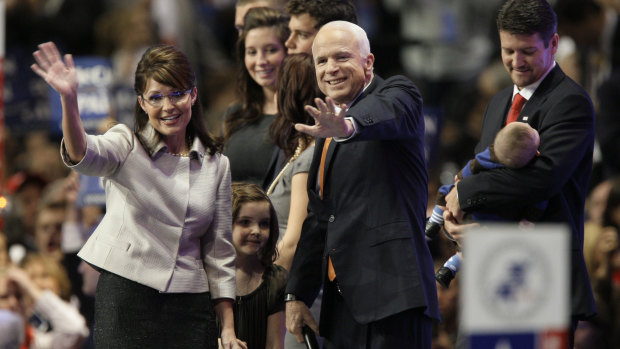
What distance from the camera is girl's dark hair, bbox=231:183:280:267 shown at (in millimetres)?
5066

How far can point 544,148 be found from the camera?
172 inches

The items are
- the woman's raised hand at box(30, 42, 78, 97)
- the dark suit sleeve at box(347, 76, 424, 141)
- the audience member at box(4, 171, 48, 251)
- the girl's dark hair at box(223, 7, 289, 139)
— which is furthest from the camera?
the audience member at box(4, 171, 48, 251)

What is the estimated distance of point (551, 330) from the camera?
2842mm

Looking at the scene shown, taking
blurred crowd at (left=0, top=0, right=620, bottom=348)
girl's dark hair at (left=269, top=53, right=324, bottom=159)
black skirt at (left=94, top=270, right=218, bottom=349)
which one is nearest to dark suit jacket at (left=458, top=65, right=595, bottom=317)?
girl's dark hair at (left=269, top=53, right=324, bottom=159)

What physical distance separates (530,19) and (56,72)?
1.87m

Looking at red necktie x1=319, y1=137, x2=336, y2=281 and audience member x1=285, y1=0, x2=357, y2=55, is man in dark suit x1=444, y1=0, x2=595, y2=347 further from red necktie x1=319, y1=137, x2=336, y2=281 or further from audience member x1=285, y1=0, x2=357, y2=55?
audience member x1=285, y1=0, x2=357, y2=55

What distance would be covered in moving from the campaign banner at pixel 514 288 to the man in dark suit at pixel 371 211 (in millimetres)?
1423

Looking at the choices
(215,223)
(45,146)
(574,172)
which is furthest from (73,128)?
(45,146)

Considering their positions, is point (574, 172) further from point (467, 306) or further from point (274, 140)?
point (467, 306)

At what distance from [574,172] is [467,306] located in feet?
6.22

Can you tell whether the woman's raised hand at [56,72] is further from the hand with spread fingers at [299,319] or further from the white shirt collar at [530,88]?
the white shirt collar at [530,88]

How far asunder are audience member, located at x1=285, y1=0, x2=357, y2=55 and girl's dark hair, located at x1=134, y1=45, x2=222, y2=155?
1.18m

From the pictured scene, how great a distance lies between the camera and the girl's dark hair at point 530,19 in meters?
4.49

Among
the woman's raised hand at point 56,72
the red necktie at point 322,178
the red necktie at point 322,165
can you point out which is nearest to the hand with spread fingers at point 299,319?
the red necktie at point 322,178
